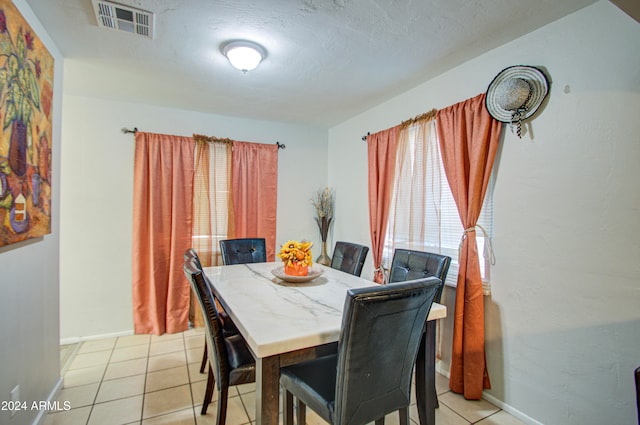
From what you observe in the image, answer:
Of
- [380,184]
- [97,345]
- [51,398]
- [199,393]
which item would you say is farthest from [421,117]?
[97,345]

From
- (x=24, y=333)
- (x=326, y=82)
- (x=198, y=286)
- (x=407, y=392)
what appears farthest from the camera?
(x=326, y=82)

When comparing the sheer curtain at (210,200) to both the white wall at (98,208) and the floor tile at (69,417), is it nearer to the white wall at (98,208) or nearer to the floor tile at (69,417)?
the white wall at (98,208)

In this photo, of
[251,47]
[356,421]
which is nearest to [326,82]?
[251,47]

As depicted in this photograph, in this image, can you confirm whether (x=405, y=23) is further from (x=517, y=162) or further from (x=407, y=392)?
(x=407, y=392)

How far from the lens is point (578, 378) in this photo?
5.52ft

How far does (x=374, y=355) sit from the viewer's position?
118cm

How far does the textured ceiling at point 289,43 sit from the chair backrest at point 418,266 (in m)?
1.44

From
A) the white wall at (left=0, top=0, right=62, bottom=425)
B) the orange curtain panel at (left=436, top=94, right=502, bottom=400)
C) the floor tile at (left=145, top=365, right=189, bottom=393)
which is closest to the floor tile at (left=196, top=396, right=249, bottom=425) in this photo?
the floor tile at (left=145, top=365, right=189, bottom=393)

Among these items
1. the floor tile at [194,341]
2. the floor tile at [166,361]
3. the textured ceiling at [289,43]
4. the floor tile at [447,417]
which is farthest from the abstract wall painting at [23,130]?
the floor tile at [447,417]

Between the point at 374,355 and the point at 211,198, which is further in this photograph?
the point at 211,198

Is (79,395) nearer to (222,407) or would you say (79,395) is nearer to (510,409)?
(222,407)

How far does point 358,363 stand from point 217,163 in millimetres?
3013

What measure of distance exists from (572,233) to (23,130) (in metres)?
2.99

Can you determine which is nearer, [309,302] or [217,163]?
[309,302]
